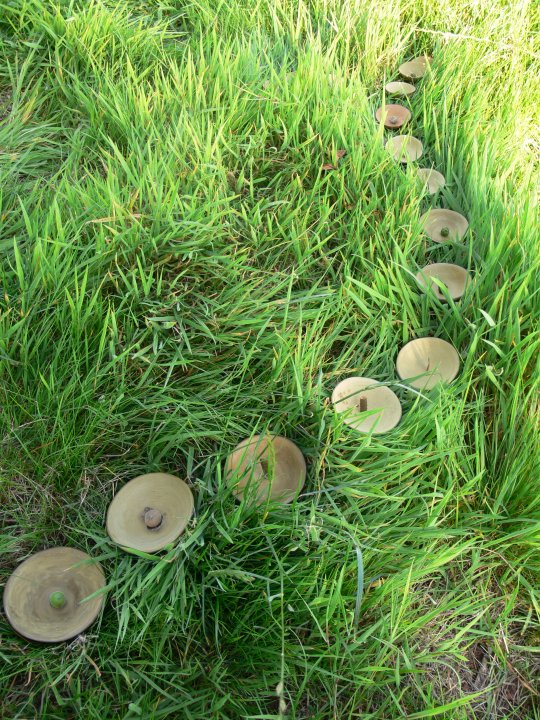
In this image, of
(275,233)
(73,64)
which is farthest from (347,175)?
(73,64)

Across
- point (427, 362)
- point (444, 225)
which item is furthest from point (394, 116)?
point (427, 362)

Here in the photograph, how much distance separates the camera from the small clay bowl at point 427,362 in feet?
5.38

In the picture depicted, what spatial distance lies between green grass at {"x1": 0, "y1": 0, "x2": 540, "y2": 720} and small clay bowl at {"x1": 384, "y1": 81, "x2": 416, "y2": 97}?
51mm

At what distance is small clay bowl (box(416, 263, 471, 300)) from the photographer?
1.81 metres

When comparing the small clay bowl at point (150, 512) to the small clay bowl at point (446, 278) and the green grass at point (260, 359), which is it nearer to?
the green grass at point (260, 359)

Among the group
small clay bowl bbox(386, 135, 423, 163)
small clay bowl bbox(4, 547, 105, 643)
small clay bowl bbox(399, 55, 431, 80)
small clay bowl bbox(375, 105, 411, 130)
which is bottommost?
small clay bowl bbox(4, 547, 105, 643)

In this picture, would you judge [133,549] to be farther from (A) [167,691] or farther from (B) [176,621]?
(A) [167,691]

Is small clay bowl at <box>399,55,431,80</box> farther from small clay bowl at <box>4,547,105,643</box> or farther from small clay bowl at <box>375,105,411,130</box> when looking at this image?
small clay bowl at <box>4,547,105,643</box>

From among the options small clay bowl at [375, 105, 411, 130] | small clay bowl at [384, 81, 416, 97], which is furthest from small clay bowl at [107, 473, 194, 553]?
small clay bowl at [384, 81, 416, 97]

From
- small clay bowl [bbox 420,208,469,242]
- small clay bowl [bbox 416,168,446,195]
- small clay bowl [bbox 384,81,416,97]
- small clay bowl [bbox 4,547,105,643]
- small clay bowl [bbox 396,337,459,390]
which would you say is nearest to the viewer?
small clay bowl [bbox 4,547,105,643]

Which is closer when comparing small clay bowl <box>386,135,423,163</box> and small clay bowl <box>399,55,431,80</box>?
small clay bowl <box>386,135,423,163</box>

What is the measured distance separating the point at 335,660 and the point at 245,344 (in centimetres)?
80

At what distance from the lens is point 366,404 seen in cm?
156

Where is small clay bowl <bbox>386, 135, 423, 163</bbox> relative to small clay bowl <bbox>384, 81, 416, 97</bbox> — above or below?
below
